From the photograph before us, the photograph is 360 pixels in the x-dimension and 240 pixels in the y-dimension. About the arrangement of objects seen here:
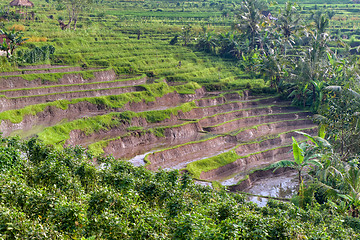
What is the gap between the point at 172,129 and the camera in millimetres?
37156

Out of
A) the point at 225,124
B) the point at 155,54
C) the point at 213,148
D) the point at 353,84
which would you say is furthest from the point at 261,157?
the point at 155,54

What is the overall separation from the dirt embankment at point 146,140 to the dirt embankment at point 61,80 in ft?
40.3

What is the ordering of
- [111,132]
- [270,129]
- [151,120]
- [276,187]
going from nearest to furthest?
[276,187]
[111,132]
[151,120]
[270,129]

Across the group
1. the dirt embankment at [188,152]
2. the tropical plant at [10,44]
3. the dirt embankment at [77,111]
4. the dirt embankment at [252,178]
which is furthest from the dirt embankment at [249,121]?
the tropical plant at [10,44]

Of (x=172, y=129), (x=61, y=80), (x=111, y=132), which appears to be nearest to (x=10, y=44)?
(x=61, y=80)

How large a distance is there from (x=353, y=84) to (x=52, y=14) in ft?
173

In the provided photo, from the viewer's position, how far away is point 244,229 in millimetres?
13602

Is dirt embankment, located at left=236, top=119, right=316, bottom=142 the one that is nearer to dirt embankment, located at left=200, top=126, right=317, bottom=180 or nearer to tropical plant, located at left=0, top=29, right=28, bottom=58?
dirt embankment, located at left=200, top=126, right=317, bottom=180

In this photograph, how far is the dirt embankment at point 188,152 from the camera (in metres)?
31.4

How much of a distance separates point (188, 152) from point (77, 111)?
11.3 metres

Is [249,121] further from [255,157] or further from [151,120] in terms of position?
[151,120]

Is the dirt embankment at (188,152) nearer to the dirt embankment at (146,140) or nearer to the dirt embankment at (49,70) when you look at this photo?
the dirt embankment at (146,140)

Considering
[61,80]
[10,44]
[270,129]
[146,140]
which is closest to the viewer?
[146,140]

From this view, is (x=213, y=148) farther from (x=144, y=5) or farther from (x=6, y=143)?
(x=144, y=5)
